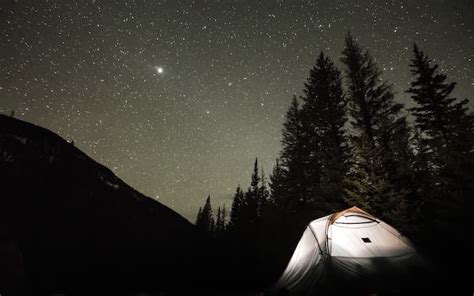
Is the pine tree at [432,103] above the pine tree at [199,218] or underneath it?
above

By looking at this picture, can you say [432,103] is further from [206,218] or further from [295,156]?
[206,218]

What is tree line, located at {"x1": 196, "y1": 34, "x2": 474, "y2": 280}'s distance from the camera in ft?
27.7

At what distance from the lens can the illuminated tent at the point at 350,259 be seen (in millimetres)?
5250

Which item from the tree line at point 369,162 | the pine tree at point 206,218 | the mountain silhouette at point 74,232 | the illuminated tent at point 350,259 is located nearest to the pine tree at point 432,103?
the tree line at point 369,162

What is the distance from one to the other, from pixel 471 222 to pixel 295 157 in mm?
13134

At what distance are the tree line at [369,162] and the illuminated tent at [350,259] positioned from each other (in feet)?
6.75

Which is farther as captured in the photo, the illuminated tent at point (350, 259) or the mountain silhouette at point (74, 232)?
the mountain silhouette at point (74, 232)

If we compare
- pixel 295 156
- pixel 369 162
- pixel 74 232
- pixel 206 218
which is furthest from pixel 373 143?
pixel 206 218

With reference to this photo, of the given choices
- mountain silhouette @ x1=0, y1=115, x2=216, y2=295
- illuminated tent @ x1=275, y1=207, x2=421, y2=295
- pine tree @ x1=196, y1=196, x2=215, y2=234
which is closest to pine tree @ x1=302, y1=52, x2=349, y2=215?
illuminated tent @ x1=275, y1=207, x2=421, y2=295

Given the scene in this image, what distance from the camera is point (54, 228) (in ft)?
73.0

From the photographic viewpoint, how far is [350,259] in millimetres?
5688

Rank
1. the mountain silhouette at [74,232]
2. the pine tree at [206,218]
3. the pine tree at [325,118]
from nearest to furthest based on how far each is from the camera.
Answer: the pine tree at [325,118]
the mountain silhouette at [74,232]
the pine tree at [206,218]

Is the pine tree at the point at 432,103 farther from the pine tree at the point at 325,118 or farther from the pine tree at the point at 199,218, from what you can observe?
the pine tree at the point at 199,218

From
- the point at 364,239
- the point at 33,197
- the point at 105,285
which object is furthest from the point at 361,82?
the point at 33,197
